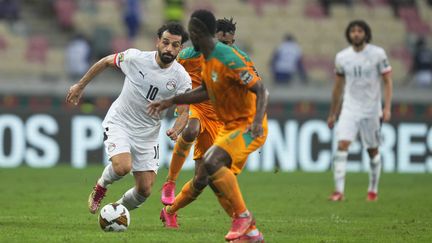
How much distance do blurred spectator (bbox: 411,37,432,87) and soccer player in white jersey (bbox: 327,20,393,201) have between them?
39.2ft

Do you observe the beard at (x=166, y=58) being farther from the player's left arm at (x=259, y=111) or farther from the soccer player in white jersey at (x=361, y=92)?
the soccer player in white jersey at (x=361, y=92)

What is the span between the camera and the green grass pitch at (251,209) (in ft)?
35.8

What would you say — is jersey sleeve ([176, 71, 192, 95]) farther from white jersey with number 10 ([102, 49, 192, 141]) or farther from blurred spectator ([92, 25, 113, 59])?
blurred spectator ([92, 25, 113, 59])

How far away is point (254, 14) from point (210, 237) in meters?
20.3

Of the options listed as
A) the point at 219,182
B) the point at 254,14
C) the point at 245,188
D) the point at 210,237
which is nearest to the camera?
the point at 219,182

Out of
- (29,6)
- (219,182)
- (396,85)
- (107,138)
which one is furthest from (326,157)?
(219,182)

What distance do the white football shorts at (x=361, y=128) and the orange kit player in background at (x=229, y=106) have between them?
266 inches

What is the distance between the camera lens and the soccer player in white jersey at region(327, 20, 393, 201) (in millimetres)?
16656

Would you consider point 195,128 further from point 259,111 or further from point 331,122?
point 331,122

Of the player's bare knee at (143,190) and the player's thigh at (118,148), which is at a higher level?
the player's thigh at (118,148)

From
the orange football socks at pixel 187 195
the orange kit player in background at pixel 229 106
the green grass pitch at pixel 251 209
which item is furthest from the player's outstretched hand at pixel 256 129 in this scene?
the orange football socks at pixel 187 195

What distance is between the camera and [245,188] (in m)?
18.8

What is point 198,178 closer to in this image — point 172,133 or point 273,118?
point 172,133

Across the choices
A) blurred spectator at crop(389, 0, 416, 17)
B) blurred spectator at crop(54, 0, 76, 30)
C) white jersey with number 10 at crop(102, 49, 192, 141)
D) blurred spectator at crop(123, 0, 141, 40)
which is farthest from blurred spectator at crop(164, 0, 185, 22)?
white jersey with number 10 at crop(102, 49, 192, 141)
